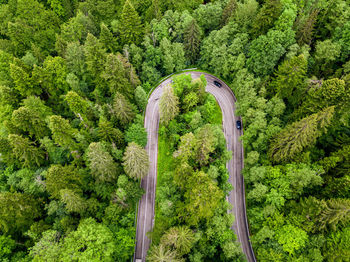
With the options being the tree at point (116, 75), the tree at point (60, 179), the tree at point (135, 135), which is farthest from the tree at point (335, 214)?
the tree at point (116, 75)

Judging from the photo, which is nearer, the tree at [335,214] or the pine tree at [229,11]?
the tree at [335,214]

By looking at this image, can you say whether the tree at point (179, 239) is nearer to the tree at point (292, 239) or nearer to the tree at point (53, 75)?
the tree at point (292, 239)

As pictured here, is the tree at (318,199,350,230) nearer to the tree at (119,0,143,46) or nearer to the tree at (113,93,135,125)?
the tree at (113,93,135,125)

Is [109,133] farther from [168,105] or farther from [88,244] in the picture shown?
[88,244]

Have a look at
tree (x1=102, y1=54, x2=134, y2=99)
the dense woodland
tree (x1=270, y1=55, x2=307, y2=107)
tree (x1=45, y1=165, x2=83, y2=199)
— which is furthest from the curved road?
tree (x1=45, y1=165, x2=83, y2=199)

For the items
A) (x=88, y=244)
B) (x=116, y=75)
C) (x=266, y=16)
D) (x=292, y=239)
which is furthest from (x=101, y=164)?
(x=266, y=16)

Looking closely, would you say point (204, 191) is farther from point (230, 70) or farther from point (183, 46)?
point (183, 46)

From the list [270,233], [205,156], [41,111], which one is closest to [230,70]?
[205,156]
